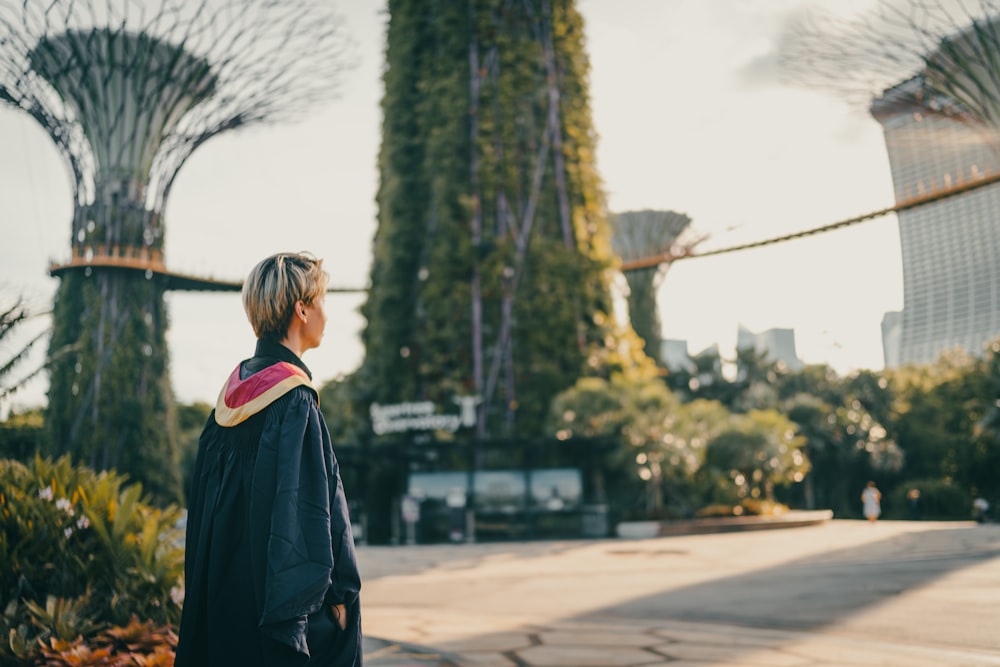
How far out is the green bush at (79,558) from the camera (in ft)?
15.9

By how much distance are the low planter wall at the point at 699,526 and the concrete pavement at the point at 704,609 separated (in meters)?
7.55

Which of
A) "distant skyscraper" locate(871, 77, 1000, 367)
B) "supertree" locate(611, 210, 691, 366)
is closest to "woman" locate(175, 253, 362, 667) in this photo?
"supertree" locate(611, 210, 691, 366)

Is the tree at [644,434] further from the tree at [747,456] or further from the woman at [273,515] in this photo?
the woman at [273,515]

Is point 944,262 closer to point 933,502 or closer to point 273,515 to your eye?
point 933,502

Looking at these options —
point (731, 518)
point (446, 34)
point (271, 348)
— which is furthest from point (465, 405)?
point (271, 348)

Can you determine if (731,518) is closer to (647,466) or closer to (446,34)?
(647,466)

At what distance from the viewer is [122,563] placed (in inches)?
209

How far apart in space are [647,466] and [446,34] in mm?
18512

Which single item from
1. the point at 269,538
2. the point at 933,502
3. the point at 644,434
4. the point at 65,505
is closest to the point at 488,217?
the point at 644,434

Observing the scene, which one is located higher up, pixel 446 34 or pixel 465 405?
pixel 446 34

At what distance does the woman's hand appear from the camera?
2381 millimetres

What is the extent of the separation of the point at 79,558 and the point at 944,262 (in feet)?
347

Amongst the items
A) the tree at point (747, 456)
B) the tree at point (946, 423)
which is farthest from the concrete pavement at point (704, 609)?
the tree at point (946, 423)

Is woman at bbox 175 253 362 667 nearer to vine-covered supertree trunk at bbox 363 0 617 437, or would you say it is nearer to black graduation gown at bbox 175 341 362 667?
black graduation gown at bbox 175 341 362 667
